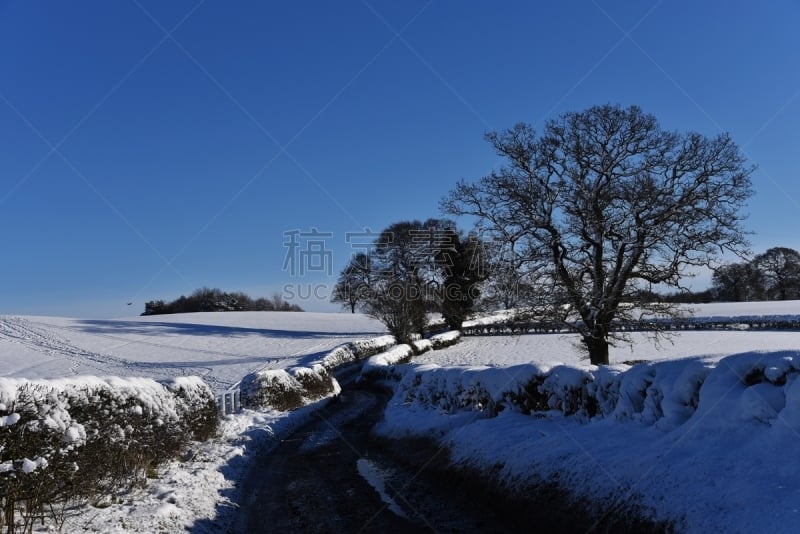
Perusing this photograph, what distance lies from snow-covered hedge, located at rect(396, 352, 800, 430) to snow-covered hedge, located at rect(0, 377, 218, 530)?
631cm

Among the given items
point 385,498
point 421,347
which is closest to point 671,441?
point 385,498

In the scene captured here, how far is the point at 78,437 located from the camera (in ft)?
23.1

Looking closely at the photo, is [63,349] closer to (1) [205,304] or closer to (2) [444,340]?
(2) [444,340]

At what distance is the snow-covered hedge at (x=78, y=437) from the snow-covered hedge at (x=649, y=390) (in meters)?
6.31

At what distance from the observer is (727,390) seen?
21.9 feet

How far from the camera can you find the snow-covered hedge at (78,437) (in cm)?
618

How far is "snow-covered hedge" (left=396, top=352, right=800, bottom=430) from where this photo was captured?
6.25 metres

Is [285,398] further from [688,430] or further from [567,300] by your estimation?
[688,430]

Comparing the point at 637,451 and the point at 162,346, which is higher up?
the point at 162,346

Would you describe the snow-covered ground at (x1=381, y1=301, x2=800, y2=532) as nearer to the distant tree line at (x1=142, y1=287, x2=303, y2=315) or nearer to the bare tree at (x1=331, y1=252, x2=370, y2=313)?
the bare tree at (x1=331, y1=252, x2=370, y2=313)

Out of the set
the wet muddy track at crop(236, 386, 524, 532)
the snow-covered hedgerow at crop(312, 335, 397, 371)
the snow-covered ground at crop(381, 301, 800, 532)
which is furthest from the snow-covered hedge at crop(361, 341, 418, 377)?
the snow-covered ground at crop(381, 301, 800, 532)

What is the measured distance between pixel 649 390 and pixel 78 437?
279 inches

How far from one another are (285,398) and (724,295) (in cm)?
8848

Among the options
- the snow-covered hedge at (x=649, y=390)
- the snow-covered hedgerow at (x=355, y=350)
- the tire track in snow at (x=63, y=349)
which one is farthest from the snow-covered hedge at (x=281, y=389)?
the tire track in snow at (x=63, y=349)
